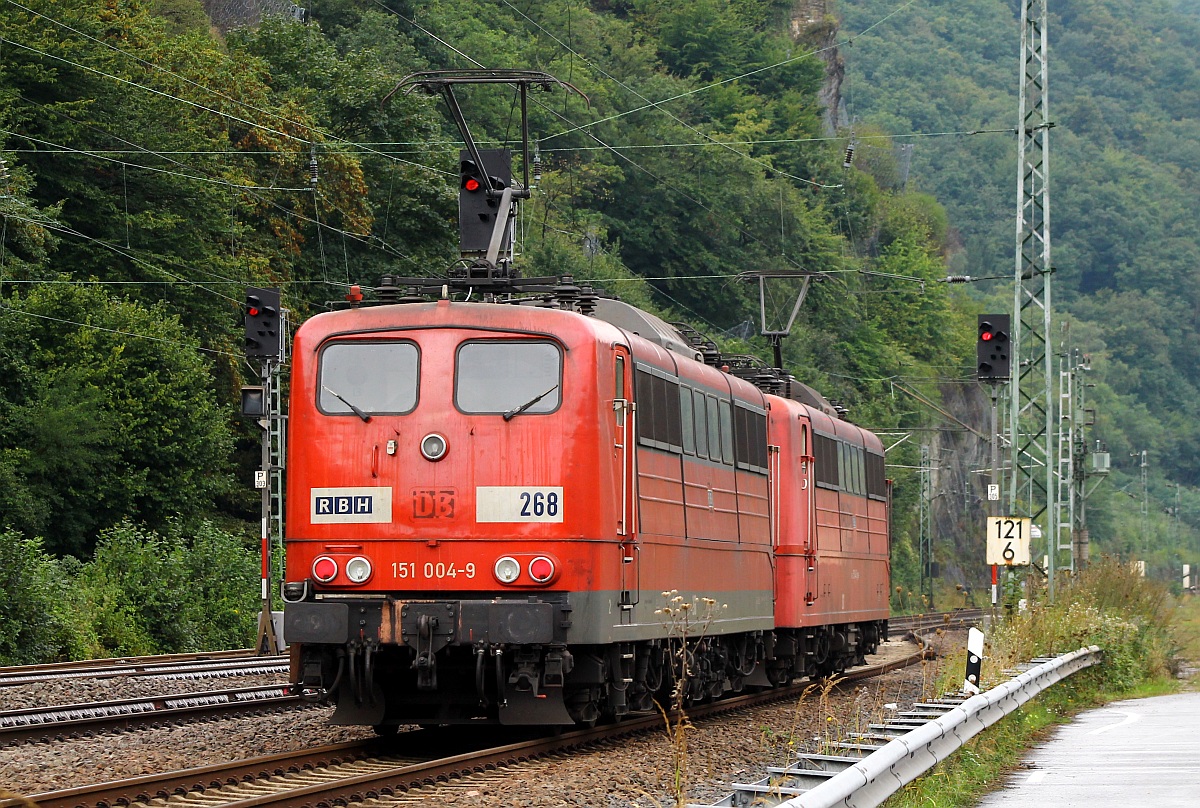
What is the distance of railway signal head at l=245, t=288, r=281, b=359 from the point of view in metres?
25.2

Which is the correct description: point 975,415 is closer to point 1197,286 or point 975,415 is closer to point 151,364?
point 1197,286

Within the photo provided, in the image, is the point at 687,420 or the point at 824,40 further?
the point at 824,40

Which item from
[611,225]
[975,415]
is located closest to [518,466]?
[611,225]

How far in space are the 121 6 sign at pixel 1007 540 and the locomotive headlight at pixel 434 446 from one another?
53.4 ft

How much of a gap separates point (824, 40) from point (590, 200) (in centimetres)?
2908

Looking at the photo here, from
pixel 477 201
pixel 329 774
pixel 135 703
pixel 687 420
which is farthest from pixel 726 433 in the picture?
pixel 329 774

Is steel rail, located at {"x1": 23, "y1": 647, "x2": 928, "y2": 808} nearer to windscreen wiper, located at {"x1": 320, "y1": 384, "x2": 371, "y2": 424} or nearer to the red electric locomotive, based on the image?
the red electric locomotive

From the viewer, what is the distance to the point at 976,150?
4889 inches

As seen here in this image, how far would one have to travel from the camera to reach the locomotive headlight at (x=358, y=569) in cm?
1388

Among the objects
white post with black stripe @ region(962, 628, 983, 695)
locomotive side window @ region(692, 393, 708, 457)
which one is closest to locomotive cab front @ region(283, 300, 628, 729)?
locomotive side window @ region(692, 393, 708, 457)

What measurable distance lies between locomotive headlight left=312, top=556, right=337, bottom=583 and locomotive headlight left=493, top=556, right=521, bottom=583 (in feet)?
4.21

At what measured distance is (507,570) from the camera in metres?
13.7

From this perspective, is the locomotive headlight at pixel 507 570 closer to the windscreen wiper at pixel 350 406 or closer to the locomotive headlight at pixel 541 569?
the locomotive headlight at pixel 541 569

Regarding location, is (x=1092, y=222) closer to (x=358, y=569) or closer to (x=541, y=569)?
(x=541, y=569)
